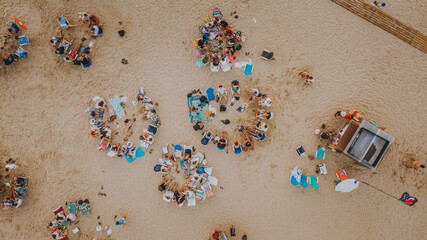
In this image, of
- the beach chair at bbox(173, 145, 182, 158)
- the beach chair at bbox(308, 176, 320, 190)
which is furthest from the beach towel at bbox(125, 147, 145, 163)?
the beach chair at bbox(308, 176, 320, 190)

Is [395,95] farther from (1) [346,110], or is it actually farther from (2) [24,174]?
(2) [24,174]

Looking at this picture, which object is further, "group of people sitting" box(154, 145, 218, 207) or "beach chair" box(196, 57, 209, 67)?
"group of people sitting" box(154, 145, 218, 207)

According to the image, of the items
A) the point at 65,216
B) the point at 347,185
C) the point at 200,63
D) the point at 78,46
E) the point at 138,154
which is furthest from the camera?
the point at 65,216

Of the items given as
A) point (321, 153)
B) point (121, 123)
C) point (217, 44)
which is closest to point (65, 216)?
point (121, 123)

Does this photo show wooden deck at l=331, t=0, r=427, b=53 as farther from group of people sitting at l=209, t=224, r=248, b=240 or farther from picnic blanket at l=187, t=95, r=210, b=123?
group of people sitting at l=209, t=224, r=248, b=240

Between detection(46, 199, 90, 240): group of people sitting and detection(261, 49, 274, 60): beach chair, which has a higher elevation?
detection(261, 49, 274, 60): beach chair

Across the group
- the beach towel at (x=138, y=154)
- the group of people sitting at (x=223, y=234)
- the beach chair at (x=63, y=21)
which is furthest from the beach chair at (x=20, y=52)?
the group of people sitting at (x=223, y=234)

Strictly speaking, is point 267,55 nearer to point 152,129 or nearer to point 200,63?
point 200,63
